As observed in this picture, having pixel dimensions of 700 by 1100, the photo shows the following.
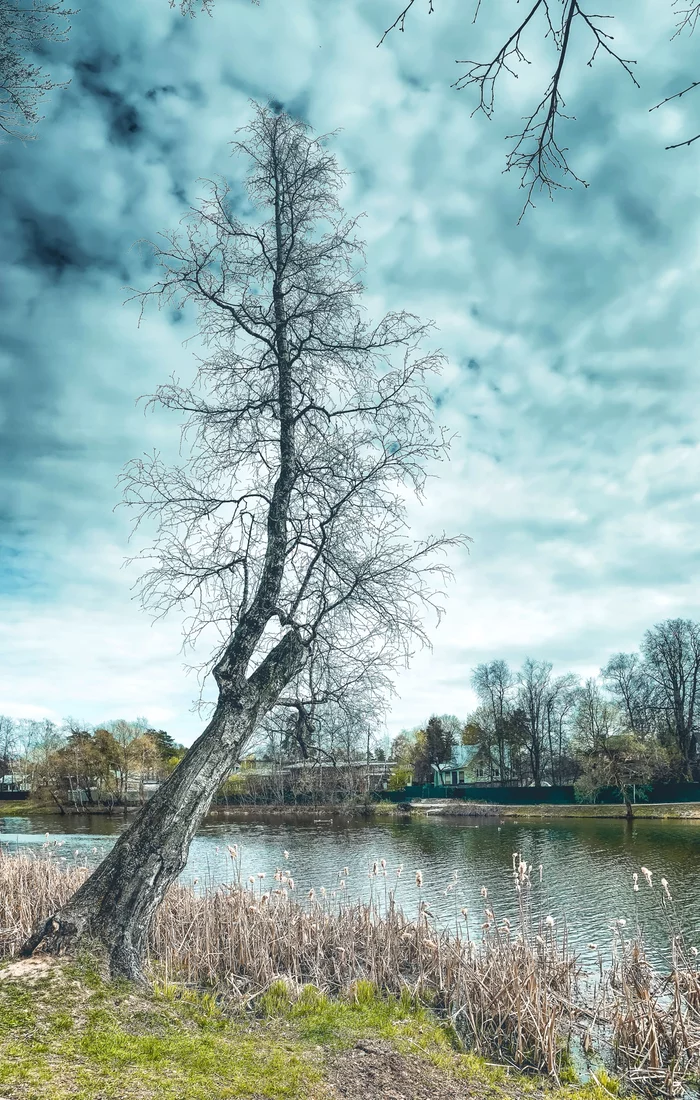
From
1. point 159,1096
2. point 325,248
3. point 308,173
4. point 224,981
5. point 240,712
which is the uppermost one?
point 308,173

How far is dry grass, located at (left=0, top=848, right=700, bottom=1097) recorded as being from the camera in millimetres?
6383

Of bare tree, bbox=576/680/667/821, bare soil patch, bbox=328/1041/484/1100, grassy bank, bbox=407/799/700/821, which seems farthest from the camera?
bare tree, bbox=576/680/667/821

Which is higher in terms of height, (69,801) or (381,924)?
(381,924)

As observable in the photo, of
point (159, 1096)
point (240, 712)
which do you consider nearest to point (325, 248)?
point (240, 712)

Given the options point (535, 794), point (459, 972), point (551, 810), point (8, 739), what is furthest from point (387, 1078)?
point (8, 739)

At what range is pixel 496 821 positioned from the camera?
46188 millimetres

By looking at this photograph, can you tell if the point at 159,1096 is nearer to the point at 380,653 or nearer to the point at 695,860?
the point at 380,653

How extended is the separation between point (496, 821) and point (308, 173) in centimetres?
4490

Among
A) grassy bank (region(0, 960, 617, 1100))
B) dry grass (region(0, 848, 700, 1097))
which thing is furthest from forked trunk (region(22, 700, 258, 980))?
dry grass (region(0, 848, 700, 1097))

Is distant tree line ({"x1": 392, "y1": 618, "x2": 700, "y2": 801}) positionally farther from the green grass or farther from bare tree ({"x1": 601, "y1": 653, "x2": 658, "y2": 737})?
the green grass

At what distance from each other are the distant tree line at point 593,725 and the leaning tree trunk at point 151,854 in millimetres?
43542

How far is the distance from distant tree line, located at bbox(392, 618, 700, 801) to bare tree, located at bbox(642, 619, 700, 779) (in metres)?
0.08

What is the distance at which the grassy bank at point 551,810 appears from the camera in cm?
4441

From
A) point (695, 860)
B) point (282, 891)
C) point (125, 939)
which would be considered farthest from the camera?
point (695, 860)
